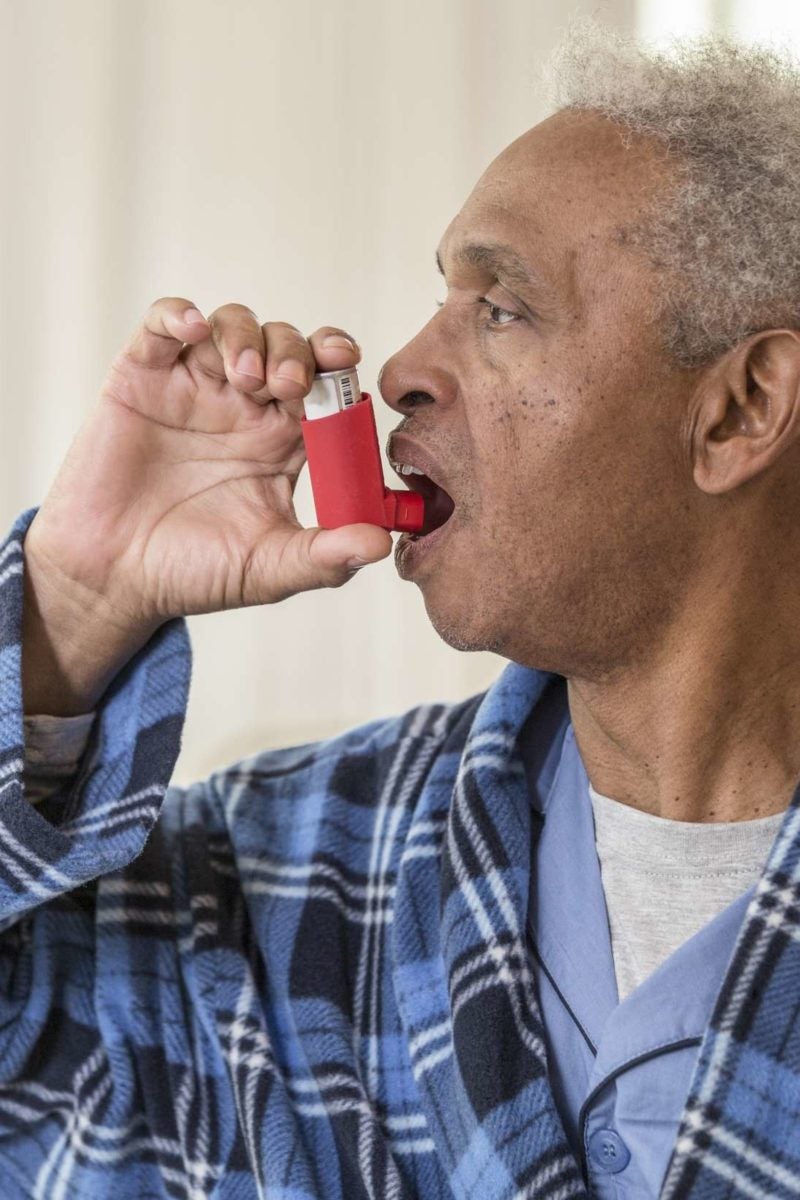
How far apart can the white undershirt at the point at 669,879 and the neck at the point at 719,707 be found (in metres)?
0.02

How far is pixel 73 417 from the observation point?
2164 millimetres

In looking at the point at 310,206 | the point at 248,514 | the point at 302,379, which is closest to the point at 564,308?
the point at 302,379

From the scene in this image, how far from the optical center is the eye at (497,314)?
1.24 metres

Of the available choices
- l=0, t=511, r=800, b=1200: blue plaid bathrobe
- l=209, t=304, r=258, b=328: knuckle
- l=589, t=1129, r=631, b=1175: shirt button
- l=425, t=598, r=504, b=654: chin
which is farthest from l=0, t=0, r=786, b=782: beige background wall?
l=589, t=1129, r=631, b=1175: shirt button

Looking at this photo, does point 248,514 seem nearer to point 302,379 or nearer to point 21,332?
point 302,379

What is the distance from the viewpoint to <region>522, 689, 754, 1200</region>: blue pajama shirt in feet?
3.61

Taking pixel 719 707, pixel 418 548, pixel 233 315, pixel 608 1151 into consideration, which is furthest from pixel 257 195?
pixel 608 1151

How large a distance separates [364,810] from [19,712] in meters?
0.39

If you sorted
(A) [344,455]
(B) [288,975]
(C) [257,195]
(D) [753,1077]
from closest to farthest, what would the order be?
(D) [753,1077], (A) [344,455], (B) [288,975], (C) [257,195]

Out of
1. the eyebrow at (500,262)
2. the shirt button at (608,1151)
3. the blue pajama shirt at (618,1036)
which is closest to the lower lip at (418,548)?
the eyebrow at (500,262)

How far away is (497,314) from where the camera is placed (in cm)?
125

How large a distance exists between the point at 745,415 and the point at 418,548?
1.05 ft

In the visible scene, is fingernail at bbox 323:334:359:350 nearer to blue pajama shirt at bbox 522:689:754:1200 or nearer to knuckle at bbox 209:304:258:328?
knuckle at bbox 209:304:258:328

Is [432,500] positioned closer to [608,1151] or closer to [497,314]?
[497,314]
